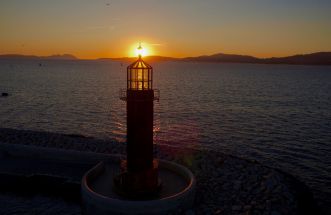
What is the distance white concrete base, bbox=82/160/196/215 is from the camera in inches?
493

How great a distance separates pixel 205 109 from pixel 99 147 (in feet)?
110

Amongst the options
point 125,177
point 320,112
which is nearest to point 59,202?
Result: point 125,177

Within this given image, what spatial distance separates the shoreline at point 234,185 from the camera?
14.9 metres

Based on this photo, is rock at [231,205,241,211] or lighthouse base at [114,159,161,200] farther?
rock at [231,205,241,211]

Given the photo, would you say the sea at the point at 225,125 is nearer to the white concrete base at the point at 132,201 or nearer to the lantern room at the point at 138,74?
the white concrete base at the point at 132,201

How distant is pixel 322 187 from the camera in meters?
22.1

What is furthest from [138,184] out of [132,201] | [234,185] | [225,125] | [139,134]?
[225,125]

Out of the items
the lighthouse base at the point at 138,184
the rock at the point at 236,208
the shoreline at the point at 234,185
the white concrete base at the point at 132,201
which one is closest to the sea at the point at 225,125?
the shoreline at the point at 234,185

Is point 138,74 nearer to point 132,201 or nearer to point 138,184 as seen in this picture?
point 138,184

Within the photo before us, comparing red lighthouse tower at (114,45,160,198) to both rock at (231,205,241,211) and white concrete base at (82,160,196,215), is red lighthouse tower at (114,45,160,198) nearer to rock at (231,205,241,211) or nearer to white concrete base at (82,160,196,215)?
white concrete base at (82,160,196,215)

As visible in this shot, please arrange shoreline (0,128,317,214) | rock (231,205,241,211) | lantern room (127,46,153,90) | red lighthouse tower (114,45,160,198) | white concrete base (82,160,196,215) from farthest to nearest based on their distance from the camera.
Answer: shoreline (0,128,317,214) < rock (231,205,241,211) < red lighthouse tower (114,45,160,198) < lantern room (127,46,153,90) < white concrete base (82,160,196,215)

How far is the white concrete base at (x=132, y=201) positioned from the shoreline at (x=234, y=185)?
41.0 inches

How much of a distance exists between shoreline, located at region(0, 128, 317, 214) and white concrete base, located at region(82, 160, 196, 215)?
3.41 feet

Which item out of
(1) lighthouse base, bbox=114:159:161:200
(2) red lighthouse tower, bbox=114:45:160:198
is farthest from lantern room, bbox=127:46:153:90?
(1) lighthouse base, bbox=114:159:161:200
